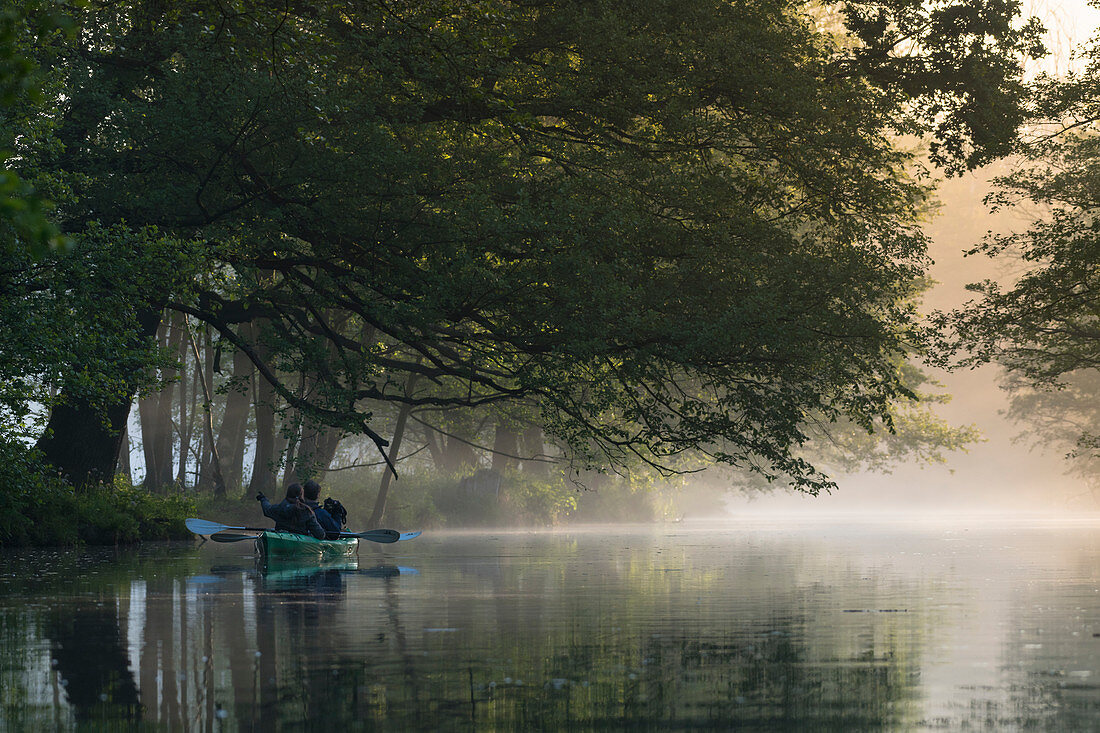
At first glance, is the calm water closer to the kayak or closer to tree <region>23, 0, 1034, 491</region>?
the kayak

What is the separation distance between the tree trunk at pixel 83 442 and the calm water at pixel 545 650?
9.23m

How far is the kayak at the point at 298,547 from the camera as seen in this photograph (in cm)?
2277

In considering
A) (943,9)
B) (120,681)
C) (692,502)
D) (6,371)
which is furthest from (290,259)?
(692,502)

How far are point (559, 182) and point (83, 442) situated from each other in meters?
14.5

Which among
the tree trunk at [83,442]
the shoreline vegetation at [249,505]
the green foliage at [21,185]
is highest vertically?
the green foliage at [21,185]

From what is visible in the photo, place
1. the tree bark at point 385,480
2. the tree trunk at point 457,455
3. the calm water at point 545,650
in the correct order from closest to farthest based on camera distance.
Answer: the calm water at point 545,650 → the tree bark at point 385,480 → the tree trunk at point 457,455

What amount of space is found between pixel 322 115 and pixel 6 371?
6601 mm

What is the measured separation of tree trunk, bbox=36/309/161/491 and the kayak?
8.68 metres

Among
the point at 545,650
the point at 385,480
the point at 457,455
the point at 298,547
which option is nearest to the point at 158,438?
the point at 385,480

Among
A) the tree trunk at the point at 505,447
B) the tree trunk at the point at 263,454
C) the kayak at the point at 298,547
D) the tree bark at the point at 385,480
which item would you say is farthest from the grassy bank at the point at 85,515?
the tree trunk at the point at 505,447

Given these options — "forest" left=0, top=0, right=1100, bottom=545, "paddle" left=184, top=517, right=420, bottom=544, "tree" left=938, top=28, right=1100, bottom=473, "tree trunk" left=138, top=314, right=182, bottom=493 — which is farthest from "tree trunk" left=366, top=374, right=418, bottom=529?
"tree" left=938, top=28, right=1100, bottom=473

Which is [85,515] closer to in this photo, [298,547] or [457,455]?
[298,547]

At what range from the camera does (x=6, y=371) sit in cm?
2125

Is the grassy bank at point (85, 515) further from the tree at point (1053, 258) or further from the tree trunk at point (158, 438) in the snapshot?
the tree at point (1053, 258)
